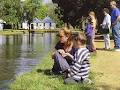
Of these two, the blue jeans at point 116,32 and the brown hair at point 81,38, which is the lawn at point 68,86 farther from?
the blue jeans at point 116,32

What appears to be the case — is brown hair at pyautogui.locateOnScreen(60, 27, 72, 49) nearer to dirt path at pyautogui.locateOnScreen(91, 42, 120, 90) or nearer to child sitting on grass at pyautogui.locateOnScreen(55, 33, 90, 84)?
dirt path at pyautogui.locateOnScreen(91, 42, 120, 90)

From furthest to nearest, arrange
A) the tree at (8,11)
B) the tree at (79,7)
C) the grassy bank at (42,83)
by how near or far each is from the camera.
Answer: the tree at (8,11) → the tree at (79,7) → the grassy bank at (42,83)

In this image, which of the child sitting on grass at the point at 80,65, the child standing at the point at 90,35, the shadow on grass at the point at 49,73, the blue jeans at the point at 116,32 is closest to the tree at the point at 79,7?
the blue jeans at the point at 116,32

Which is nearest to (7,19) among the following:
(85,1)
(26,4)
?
(26,4)

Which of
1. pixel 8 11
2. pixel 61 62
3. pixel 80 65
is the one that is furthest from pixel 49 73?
pixel 8 11

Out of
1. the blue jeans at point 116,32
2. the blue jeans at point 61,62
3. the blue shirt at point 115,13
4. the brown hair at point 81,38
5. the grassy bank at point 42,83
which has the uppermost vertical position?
the blue shirt at point 115,13

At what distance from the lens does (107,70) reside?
14.0 meters

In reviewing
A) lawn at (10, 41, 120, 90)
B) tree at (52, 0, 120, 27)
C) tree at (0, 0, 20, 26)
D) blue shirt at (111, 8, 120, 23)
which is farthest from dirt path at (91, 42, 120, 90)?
tree at (0, 0, 20, 26)

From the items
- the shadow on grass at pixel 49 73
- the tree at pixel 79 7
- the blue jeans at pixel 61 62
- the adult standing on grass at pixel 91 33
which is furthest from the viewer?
the tree at pixel 79 7

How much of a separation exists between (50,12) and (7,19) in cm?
7990

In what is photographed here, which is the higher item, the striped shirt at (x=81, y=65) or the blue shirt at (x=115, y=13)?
the blue shirt at (x=115, y=13)

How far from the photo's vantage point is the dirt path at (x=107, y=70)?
1138 centimetres

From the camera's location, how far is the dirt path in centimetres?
1138

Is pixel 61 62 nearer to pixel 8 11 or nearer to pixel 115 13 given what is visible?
pixel 115 13
